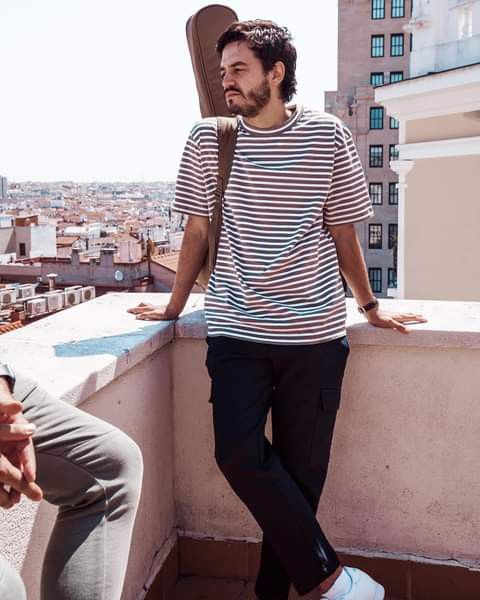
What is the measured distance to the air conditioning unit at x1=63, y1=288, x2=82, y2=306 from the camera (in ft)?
87.9

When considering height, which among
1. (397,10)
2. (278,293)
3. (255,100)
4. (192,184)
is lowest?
(278,293)

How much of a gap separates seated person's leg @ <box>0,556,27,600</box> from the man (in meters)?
0.79

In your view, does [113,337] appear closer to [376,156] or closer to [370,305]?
[370,305]

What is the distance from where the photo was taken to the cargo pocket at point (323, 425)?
1917mm

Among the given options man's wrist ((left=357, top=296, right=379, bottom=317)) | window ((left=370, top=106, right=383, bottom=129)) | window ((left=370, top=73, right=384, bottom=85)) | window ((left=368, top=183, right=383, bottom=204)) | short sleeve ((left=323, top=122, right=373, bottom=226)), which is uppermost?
window ((left=370, top=73, right=384, bottom=85))

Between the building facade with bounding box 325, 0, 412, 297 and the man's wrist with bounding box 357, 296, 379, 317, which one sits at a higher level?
the building facade with bounding box 325, 0, 412, 297

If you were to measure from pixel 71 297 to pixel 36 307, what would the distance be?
2.85 metres

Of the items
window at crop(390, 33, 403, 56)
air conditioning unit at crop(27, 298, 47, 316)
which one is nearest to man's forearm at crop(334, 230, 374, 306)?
air conditioning unit at crop(27, 298, 47, 316)

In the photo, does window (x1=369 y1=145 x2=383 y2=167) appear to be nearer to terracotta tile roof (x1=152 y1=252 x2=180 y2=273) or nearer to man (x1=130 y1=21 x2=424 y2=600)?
terracotta tile roof (x1=152 y1=252 x2=180 y2=273)

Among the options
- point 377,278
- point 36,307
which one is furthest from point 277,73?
point 377,278

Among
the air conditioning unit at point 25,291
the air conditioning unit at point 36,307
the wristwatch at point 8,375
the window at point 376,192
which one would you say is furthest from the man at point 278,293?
the window at point 376,192

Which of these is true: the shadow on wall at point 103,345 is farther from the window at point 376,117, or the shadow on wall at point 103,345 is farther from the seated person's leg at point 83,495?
the window at point 376,117

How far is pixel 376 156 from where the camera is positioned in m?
43.3

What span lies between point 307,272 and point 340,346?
0.68 feet
